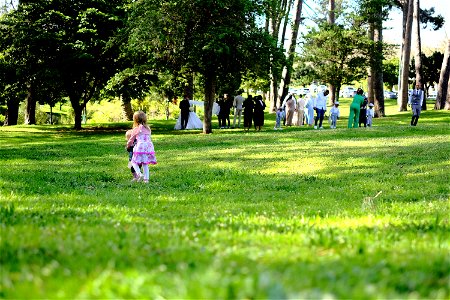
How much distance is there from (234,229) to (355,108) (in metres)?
28.0

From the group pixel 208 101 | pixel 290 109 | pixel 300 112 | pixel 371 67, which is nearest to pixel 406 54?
pixel 371 67

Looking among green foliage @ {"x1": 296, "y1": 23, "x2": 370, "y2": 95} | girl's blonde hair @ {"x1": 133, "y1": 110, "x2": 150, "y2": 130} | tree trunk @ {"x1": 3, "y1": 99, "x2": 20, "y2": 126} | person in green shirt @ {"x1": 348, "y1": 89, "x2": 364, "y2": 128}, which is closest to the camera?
girl's blonde hair @ {"x1": 133, "y1": 110, "x2": 150, "y2": 130}

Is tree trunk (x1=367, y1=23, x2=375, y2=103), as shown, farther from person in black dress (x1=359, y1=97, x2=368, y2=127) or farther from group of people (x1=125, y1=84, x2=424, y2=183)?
person in black dress (x1=359, y1=97, x2=368, y2=127)

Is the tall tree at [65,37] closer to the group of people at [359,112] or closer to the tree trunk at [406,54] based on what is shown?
the group of people at [359,112]

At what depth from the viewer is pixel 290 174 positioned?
1603 cm

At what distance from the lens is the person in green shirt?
32.2 m

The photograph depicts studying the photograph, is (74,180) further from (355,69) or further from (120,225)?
(355,69)

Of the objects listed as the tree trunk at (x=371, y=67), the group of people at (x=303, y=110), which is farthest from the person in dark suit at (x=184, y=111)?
the tree trunk at (x=371, y=67)

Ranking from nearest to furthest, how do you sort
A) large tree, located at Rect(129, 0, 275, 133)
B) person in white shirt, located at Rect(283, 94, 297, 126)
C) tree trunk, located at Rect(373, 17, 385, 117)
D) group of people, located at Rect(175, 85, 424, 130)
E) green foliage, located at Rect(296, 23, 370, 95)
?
group of people, located at Rect(175, 85, 424, 130)
large tree, located at Rect(129, 0, 275, 133)
person in white shirt, located at Rect(283, 94, 297, 126)
tree trunk, located at Rect(373, 17, 385, 117)
green foliage, located at Rect(296, 23, 370, 95)

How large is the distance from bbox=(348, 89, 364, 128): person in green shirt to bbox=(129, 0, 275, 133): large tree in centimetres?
583

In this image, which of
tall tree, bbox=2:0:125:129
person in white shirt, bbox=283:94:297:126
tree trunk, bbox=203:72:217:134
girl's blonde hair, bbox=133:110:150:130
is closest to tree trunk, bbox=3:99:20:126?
tall tree, bbox=2:0:125:129

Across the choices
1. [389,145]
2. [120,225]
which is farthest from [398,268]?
[389,145]

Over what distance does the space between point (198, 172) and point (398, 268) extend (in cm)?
1263

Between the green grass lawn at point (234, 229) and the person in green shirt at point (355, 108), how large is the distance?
45.3 ft
